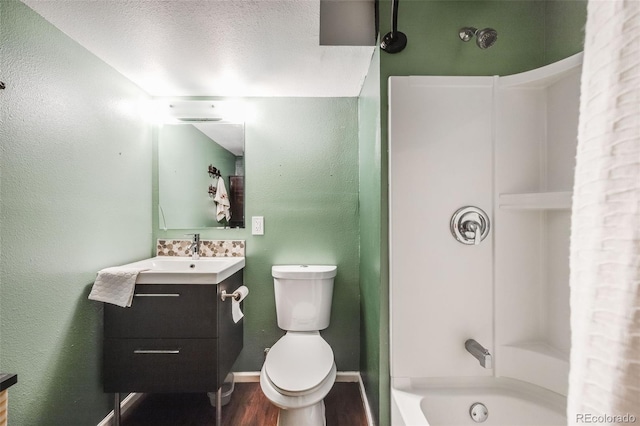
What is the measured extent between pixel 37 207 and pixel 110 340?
0.72 meters

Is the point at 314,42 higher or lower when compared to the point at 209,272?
higher

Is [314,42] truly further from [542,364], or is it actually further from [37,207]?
[542,364]

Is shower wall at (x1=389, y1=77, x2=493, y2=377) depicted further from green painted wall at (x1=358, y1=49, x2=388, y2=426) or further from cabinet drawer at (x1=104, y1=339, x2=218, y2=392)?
cabinet drawer at (x1=104, y1=339, x2=218, y2=392)

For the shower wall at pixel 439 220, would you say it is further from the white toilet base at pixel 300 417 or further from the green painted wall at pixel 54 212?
the green painted wall at pixel 54 212

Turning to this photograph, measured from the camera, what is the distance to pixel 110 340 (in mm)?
1519

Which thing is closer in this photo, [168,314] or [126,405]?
[168,314]

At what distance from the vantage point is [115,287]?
148cm

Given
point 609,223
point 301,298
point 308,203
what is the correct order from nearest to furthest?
point 609,223 < point 301,298 < point 308,203

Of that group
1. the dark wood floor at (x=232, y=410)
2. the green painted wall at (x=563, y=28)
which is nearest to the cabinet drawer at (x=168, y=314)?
the dark wood floor at (x=232, y=410)

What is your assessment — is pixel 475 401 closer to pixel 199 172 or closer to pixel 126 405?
pixel 126 405

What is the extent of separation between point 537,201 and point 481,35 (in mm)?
695

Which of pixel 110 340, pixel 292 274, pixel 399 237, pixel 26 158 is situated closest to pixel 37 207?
pixel 26 158

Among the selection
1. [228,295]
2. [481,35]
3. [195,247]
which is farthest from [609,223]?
[195,247]

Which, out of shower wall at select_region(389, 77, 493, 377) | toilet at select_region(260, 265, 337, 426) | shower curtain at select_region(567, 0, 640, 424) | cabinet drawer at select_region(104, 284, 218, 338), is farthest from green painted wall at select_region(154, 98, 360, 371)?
shower curtain at select_region(567, 0, 640, 424)
